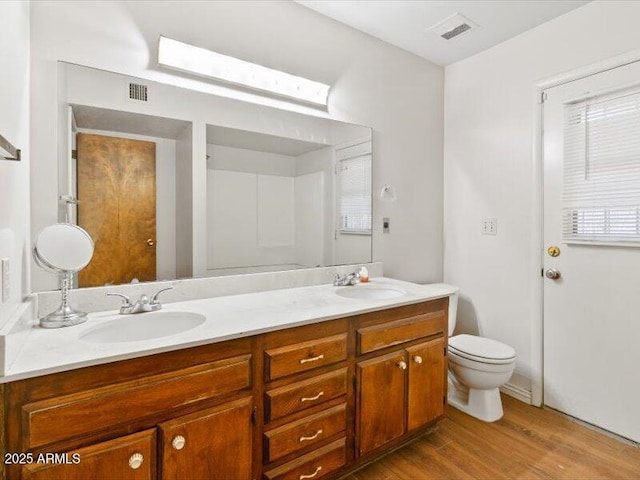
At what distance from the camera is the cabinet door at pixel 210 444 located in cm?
109

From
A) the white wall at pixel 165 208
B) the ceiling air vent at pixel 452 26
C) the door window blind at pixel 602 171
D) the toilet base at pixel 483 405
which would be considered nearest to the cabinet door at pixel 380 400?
the toilet base at pixel 483 405

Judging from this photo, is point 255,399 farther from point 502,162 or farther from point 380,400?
point 502,162

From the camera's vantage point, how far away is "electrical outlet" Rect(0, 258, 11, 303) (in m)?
1.00

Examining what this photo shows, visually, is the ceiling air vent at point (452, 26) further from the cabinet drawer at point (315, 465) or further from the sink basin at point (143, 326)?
the cabinet drawer at point (315, 465)

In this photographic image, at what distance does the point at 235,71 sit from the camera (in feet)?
6.01

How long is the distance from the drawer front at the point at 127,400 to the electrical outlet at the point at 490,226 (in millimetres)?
2002

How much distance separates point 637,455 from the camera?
1.79m

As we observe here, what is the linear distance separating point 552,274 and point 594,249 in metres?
0.27

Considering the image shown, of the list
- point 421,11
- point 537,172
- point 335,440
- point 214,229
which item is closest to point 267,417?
point 335,440

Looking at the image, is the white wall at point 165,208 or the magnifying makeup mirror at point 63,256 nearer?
the magnifying makeup mirror at point 63,256

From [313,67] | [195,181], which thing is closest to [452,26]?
[313,67]

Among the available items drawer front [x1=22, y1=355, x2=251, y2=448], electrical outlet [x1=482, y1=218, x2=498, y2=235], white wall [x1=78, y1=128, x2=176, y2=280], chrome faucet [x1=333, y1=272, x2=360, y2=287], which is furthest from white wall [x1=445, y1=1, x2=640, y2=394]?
white wall [x1=78, y1=128, x2=176, y2=280]

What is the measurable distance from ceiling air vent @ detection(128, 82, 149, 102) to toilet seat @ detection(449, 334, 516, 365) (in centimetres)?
217

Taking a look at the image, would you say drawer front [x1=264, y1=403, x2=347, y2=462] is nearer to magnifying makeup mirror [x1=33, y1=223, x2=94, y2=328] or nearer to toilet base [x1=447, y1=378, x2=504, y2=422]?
magnifying makeup mirror [x1=33, y1=223, x2=94, y2=328]
